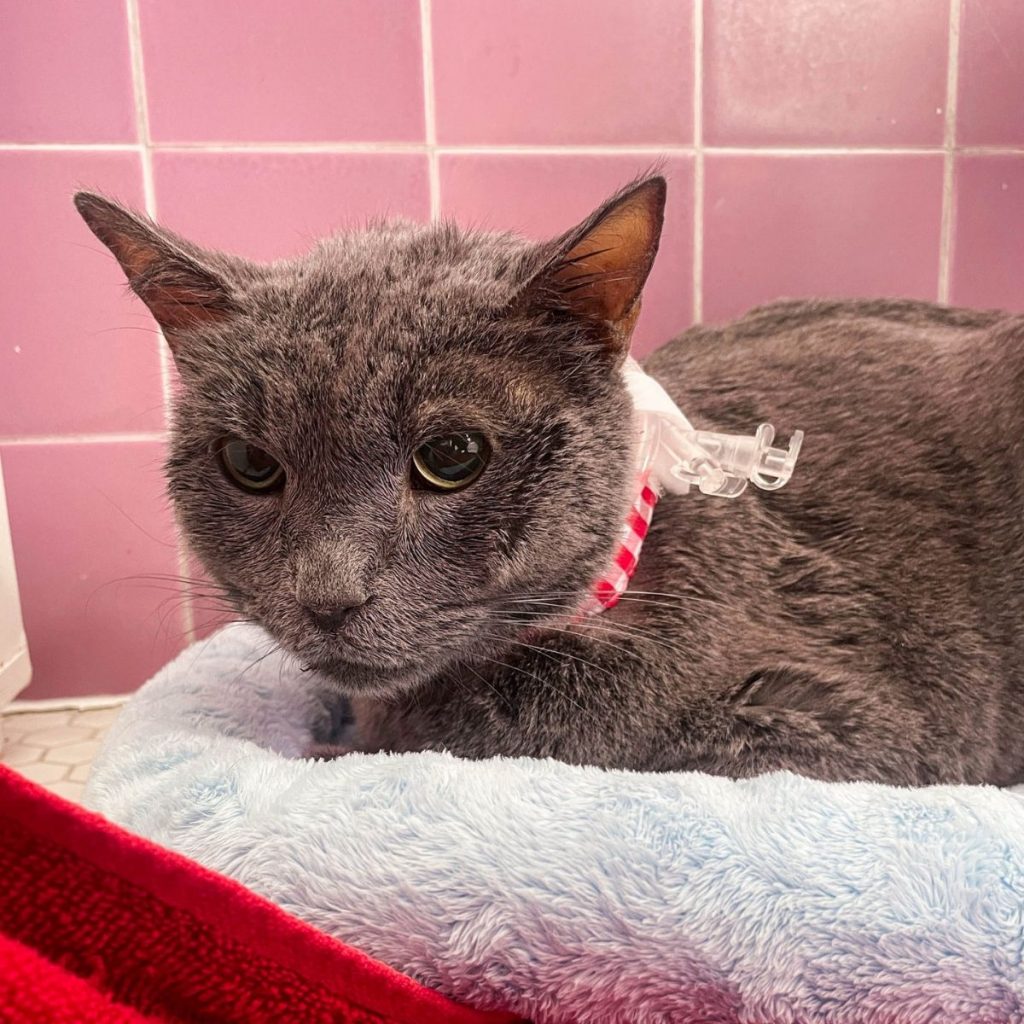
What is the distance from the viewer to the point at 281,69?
122 centimetres

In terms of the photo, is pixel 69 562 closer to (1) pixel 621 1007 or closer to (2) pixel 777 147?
(1) pixel 621 1007

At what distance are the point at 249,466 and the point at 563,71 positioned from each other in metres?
0.86

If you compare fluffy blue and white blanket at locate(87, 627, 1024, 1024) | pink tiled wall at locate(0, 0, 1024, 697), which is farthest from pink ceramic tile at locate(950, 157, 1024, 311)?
fluffy blue and white blanket at locate(87, 627, 1024, 1024)

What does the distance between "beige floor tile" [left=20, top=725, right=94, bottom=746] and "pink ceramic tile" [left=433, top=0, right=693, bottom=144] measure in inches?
38.0

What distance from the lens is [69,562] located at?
4.30 ft

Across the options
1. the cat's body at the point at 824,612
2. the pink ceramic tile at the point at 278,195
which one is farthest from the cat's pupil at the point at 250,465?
the pink ceramic tile at the point at 278,195

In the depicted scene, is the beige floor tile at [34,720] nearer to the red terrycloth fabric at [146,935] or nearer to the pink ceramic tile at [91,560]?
the pink ceramic tile at [91,560]

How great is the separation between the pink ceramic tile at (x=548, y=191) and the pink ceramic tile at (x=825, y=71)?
111 mm

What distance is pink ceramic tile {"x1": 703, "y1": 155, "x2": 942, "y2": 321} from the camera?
135cm

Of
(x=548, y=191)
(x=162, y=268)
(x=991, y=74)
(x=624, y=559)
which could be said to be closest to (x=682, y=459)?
(x=624, y=559)

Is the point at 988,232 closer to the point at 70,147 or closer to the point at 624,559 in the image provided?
the point at 624,559

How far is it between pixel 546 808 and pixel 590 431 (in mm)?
290

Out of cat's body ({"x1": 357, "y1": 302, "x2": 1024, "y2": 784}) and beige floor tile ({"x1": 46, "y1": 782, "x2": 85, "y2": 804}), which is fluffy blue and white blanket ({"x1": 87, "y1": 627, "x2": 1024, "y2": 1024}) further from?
beige floor tile ({"x1": 46, "y1": 782, "x2": 85, "y2": 804})

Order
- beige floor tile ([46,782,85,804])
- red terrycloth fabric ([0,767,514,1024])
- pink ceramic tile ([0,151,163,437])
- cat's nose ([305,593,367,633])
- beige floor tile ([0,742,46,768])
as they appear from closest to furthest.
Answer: red terrycloth fabric ([0,767,514,1024]), cat's nose ([305,593,367,633]), beige floor tile ([46,782,85,804]), beige floor tile ([0,742,46,768]), pink ceramic tile ([0,151,163,437])
